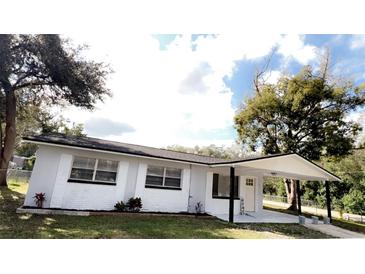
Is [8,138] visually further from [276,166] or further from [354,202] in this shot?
[354,202]

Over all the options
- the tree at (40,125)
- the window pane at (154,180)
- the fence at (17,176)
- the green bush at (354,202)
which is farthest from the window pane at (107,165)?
the green bush at (354,202)

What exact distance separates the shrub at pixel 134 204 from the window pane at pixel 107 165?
1.58m

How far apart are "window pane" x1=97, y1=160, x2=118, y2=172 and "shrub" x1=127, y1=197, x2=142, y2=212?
1.58 m

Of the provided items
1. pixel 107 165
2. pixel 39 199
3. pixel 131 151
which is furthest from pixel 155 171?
pixel 39 199

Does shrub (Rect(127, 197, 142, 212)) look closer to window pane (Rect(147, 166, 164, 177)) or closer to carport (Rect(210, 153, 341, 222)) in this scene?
window pane (Rect(147, 166, 164, 177))

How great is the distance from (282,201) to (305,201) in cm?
337

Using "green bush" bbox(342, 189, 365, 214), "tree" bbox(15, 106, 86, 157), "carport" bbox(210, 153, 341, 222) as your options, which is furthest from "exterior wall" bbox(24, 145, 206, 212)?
"green bush" bbox(342, 189, 365, 214)

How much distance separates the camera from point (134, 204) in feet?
30.3

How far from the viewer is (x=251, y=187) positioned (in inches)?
527

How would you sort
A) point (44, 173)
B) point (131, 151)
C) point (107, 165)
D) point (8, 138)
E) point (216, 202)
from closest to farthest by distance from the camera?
point (44, 173)
point (107, 165)
point (131, 151)
point (216, 202)
point (8, 138)

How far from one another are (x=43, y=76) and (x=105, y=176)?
8.63 meters

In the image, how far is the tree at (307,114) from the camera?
15602 millimetres

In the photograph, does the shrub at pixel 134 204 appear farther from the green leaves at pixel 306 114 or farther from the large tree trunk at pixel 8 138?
the green leaves at pixel 306 114
